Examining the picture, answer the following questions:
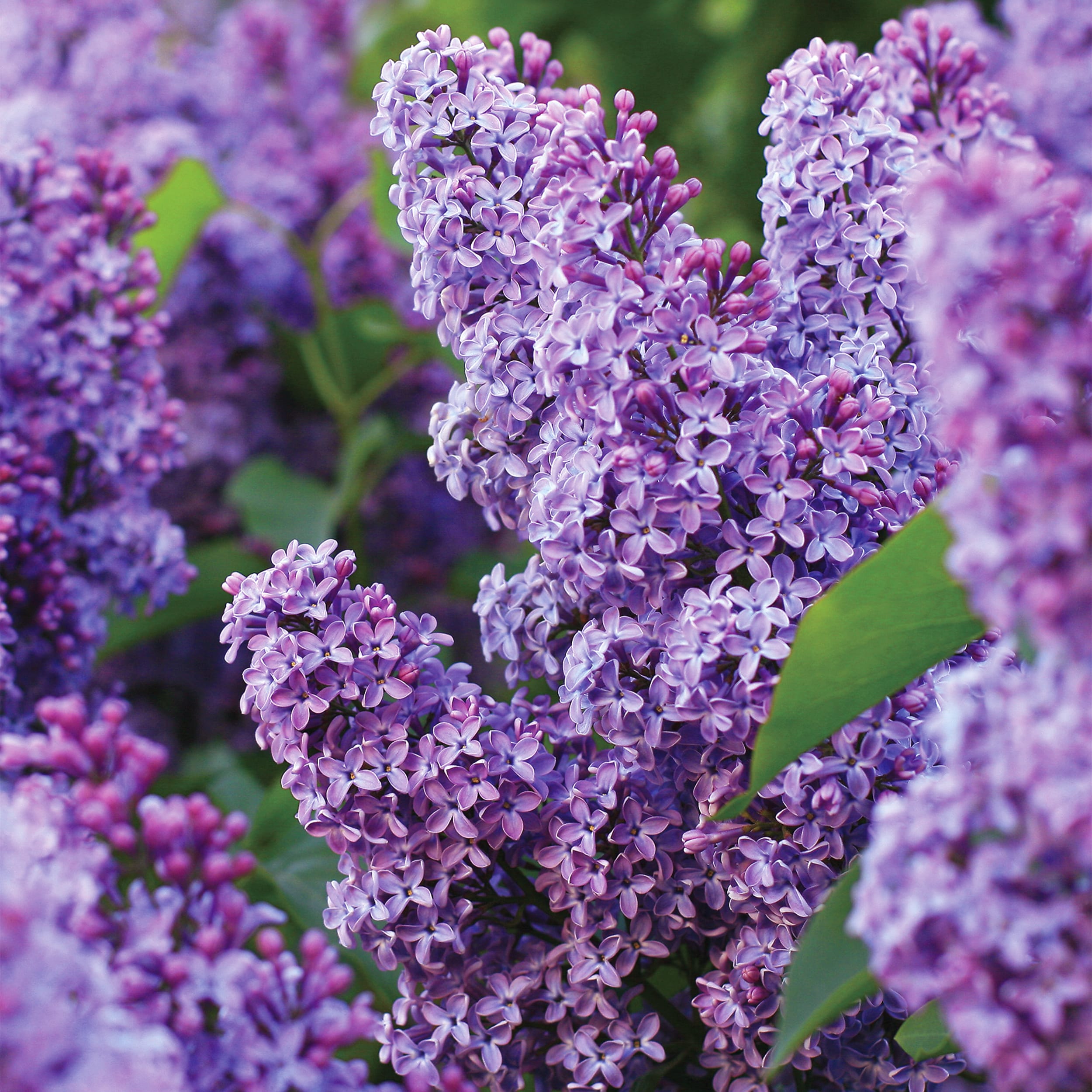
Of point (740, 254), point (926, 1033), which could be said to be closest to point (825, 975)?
point (926, 1033)

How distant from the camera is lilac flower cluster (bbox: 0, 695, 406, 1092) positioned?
37 centimetres

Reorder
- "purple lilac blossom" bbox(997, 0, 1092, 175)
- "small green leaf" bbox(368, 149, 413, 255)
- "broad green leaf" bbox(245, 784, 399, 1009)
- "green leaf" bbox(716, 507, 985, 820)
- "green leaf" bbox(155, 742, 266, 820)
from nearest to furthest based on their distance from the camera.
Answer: "green leaf" bbox(716, 507, 985, 820) → "broad green leaf" bbox(245, 784, 399, 1009) → "green leaf" bbox(155, 742, 266, 820) → "purple lilac blossom" bbox(997, 0, 1092, 175) → "small green leaf" bbox(368, 149, 413, 255)

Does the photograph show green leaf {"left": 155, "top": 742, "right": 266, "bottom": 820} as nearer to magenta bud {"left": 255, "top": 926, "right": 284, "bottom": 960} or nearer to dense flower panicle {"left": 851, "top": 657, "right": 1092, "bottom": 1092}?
magenta bud {"left": 255, "top": 926, "right": 284, "bottom": 960}

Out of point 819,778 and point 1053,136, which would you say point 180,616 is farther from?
point 1053,136

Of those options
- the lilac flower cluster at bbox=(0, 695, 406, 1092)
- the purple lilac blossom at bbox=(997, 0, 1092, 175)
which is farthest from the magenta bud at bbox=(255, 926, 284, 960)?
the purple lilac blossom at bbox=(997, 0, 1092, 175)

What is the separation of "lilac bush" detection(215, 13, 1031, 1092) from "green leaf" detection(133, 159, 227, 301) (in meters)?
0.50

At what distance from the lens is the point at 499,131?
1.84 feet

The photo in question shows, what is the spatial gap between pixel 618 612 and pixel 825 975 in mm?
179

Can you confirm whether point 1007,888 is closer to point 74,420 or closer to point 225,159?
point 74,420

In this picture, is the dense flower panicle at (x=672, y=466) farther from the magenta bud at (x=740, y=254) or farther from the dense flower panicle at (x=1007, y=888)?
the dense flower panicle at (x=1007, y=888)

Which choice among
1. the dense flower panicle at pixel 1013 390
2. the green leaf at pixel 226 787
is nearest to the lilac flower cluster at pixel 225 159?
the green leaf at pixel 226 787

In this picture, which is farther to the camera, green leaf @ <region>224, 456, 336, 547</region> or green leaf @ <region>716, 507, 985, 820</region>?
green leaf @ <region>224, 456, 336, 547</region>

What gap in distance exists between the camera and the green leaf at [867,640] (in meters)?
0.43

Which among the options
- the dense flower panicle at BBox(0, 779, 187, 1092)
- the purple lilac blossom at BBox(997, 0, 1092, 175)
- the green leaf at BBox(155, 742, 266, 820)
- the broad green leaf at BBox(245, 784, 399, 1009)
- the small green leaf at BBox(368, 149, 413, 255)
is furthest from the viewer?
the small green leaf at BBox(368, 149, 413, 255)
